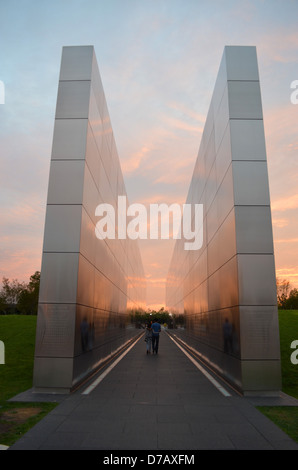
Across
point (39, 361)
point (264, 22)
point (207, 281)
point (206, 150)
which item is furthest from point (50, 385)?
point (264, 22)

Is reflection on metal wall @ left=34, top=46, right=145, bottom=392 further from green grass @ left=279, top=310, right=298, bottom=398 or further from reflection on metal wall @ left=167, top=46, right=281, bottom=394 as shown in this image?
green grass @ left=279, top=310, right=298, bottom=398

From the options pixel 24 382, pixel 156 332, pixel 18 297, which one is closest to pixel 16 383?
pixel 24 382

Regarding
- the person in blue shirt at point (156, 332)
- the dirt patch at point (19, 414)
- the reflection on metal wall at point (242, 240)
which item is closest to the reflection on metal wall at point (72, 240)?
the dirt patch at point (19, 414)

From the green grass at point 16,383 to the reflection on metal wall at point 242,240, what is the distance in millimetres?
5233

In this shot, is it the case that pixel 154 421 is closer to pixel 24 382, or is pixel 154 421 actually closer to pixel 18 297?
pixel 24 382

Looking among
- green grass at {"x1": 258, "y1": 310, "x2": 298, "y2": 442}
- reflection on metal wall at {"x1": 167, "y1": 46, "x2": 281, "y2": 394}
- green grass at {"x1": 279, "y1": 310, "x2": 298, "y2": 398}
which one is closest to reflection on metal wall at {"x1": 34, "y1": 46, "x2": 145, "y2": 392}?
reflection on metal wall at {"x1": 167, "y1": 46, "x2": 281, "y2": 394}

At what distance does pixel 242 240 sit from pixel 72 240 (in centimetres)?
483

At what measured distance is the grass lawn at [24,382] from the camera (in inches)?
250

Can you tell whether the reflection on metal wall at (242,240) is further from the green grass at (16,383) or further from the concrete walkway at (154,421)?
the green grass at (16,383)
